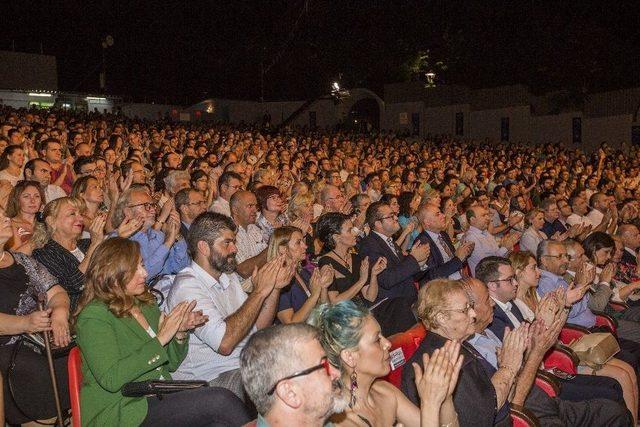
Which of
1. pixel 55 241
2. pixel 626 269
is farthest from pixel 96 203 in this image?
pixel 626 269

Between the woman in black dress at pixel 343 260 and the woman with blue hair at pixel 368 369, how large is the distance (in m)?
2.02

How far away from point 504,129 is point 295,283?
26.4 meters

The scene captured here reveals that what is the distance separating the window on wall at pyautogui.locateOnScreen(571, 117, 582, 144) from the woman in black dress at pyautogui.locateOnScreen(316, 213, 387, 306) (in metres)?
24.0

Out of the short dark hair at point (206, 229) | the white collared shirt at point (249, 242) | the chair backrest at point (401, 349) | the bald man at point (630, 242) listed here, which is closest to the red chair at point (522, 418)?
the chair backrest at point (401, 349)

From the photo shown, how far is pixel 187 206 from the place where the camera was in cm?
567

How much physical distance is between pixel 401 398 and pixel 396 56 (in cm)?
3514

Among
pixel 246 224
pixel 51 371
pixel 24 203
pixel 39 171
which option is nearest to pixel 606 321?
pixel 246 224

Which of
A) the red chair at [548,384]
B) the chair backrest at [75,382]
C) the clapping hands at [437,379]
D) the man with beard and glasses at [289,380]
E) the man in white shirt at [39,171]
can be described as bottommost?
the red chair at [548,384]

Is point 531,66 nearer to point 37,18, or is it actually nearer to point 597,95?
point 597,95

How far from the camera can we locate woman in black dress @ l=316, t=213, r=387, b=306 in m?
5.16

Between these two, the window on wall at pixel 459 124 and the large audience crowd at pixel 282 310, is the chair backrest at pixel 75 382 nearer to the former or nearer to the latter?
the large audience crowd at pixel 282 310

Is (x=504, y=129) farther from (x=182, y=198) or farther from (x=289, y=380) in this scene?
(x=289, y=380)

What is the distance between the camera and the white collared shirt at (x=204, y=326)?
3.54 m

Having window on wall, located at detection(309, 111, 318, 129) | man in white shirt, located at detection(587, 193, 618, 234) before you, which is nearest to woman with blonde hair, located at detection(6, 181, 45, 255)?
man in white shirt, located at detection(587, 193, 618, 234)
